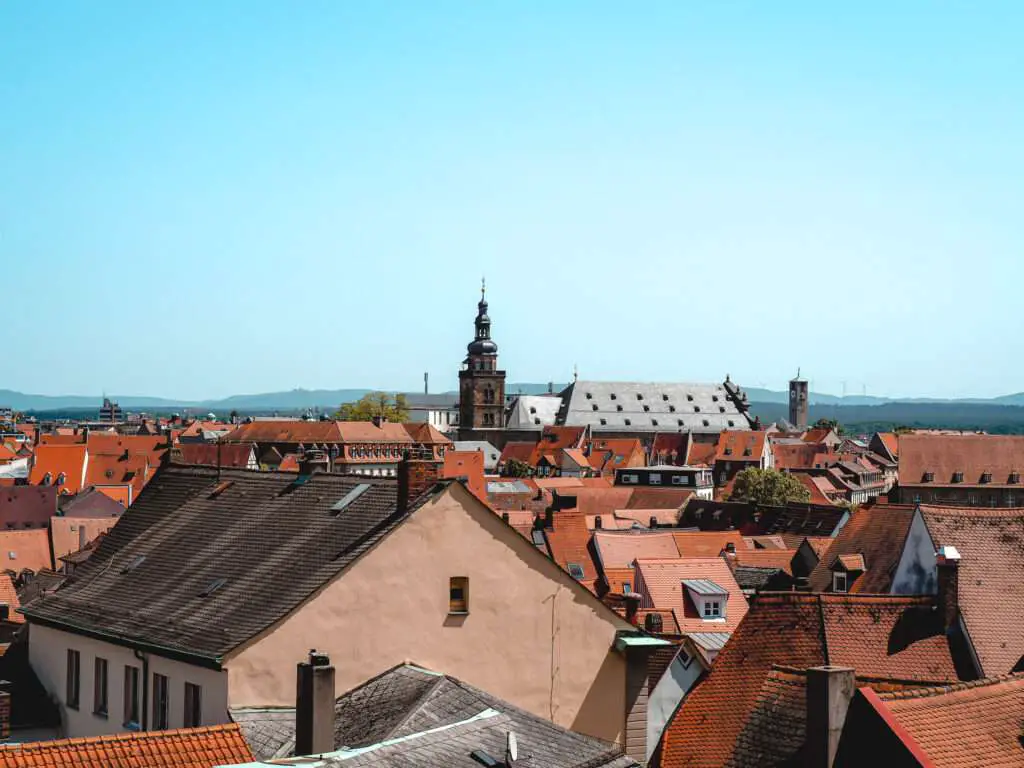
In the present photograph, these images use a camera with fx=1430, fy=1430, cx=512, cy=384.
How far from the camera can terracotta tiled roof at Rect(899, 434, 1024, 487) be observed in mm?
116438

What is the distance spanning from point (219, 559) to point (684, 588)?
26.3 m

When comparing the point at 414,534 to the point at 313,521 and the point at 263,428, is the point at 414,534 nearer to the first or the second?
the point at 313,521

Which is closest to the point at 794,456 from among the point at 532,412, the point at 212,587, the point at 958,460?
the point at 532,412

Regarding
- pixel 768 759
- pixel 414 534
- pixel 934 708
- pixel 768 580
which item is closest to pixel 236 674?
pixel 414 534

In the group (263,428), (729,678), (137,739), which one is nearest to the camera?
(137,739)

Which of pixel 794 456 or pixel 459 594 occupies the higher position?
pixel 459 594

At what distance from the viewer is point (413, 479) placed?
2064cm

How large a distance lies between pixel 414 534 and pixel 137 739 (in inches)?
240

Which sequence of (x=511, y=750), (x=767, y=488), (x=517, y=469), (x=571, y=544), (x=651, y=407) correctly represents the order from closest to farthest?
(x=511, y=750) < (x=571, y=544) < (x=767, y=488) < (x=517, y=469) < (x=651, y=407)

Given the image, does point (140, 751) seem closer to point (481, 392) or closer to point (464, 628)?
point (464, 628)

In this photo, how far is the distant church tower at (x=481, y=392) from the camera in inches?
7279

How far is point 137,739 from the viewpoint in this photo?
1476 centimetres

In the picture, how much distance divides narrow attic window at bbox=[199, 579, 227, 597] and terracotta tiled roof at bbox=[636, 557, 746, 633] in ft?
77.6

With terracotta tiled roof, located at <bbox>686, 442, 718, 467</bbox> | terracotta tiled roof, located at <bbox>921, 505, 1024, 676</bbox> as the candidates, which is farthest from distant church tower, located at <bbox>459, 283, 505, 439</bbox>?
terracotta tiled roof, located at <bbox>921, 505, 1024, 676</bbox>
